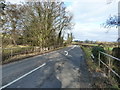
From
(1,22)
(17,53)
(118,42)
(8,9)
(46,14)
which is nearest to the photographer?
(118,42)

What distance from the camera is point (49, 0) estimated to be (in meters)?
36.5

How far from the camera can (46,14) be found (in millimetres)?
35875

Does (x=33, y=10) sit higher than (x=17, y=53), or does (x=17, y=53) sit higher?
(x=33, y=10)

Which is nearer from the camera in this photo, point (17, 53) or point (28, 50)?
point (17, 53)

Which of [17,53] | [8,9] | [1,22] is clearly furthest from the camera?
[8,9]

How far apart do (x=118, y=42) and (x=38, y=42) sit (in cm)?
2717

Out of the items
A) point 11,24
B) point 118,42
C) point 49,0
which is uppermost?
point 49,0

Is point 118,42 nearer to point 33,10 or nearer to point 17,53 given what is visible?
point 17,53

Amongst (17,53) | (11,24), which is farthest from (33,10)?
(17,53)

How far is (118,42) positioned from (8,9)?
21885mm

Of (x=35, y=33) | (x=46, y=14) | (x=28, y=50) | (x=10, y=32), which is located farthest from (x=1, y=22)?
(x=46, y=14)

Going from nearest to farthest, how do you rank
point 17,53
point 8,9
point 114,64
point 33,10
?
point 114,64 < point 17,53 < point 8,9 < point 33,10

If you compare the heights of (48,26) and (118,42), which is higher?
(48,26)

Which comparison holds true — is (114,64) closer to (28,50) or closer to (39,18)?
(28,50)
